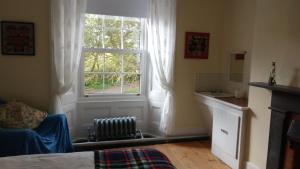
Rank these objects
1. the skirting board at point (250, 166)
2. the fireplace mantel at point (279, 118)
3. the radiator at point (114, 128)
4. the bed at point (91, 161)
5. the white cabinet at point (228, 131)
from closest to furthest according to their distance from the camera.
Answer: the bed at point (91, 161) → the fireplace mantel at point (279, 118) → the skirting board at point (250, 166) → the white cabinet at point (228, 131) → the radiator at point (114, 128)

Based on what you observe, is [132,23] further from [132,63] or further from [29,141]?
[29,141]

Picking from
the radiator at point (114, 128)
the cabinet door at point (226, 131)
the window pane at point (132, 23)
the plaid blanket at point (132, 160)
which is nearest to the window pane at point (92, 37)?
the window pane at point (132, 23)

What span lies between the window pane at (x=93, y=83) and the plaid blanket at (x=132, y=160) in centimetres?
200

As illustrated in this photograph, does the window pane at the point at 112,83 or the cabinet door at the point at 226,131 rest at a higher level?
the window pane at the point at 112,83

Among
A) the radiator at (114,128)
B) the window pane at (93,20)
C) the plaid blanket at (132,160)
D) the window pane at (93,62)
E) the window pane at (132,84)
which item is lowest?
the radiator at (114,128)

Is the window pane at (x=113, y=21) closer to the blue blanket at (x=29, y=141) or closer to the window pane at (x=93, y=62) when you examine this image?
the window pane at (x=93, y=62)

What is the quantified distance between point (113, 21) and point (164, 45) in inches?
33.4

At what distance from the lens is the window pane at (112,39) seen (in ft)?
12.1

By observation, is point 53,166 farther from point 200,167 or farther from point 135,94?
point 135,94

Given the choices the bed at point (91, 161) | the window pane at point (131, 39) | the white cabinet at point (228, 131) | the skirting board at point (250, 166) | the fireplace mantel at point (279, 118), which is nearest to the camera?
the bed at point (91, 161)

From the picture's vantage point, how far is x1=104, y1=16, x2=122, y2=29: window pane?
364 cm

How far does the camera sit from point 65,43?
10.4 feet

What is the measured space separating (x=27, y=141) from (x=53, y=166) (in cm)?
106

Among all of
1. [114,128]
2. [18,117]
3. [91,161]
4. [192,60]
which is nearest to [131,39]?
[192,60]
